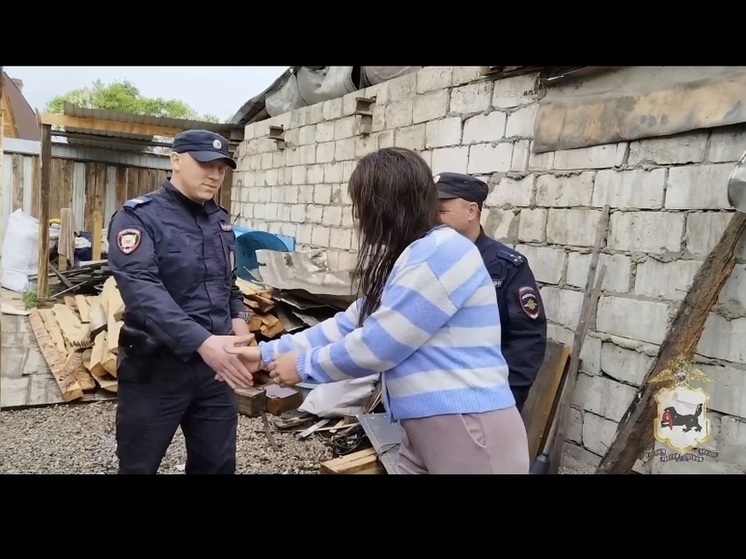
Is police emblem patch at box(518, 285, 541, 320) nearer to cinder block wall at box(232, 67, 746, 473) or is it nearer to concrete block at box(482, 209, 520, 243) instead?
cinder block wall at box(232, 67, 746, 473)

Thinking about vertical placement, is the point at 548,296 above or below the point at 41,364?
above

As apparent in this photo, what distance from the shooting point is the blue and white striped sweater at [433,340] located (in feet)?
4.25

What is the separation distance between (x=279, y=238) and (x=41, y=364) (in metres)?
2.54

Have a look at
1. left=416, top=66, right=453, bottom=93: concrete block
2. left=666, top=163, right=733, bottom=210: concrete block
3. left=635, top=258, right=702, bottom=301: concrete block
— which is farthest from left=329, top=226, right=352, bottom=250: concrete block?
left=666, top=163, right=733, bottom=210: concrete block

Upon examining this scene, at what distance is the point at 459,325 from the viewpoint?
134cm

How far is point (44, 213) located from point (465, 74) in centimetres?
433

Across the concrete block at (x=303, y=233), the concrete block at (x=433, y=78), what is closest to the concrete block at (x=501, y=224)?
the concrete block at (x=433, y=78)

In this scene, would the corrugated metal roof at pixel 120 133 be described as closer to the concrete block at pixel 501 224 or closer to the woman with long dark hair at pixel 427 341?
the concrete block at pixel 501 224

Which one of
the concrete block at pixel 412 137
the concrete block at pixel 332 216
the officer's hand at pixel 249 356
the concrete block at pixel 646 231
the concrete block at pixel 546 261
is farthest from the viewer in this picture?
the concrete block at pixel 332 216

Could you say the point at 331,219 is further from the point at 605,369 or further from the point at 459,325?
the point at 459,325

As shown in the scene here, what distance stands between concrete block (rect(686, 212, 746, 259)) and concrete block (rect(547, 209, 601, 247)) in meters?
0.46

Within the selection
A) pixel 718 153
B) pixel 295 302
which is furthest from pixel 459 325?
pixel 295 302

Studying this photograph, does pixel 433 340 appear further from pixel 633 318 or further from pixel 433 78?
pixel 433 78

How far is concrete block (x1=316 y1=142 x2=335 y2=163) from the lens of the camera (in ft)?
17.2
